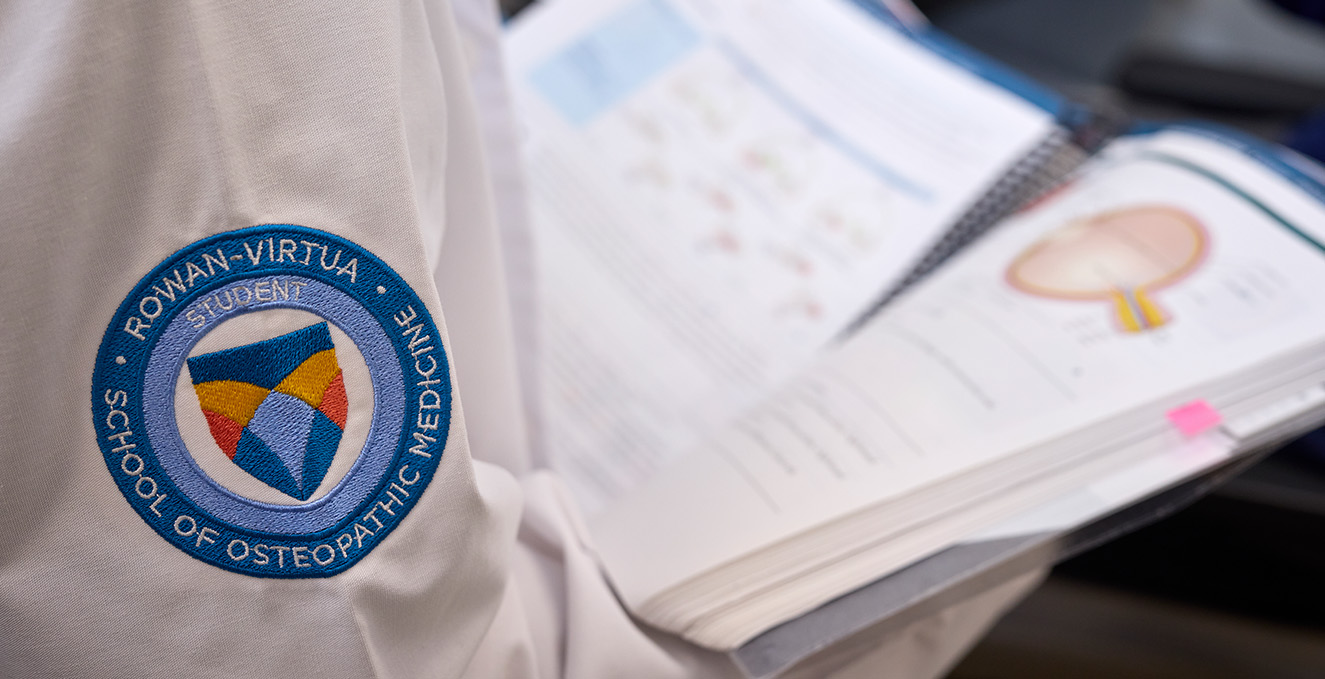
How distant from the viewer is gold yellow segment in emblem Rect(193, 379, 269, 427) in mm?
226

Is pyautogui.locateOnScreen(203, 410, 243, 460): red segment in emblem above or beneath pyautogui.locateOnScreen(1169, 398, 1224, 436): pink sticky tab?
above

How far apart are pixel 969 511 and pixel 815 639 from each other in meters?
→ 0.08

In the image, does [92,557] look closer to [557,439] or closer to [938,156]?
[557,439]

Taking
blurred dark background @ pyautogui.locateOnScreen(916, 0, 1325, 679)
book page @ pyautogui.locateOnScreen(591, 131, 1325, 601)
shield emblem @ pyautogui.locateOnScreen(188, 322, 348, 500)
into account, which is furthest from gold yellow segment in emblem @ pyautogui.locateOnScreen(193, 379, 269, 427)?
blurred dark background @ pyautogui.locateOnScreen(916, 0, 1325, 679)

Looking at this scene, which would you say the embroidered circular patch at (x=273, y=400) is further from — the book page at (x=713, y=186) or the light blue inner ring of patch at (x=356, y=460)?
the book page at (x=713, y=186)

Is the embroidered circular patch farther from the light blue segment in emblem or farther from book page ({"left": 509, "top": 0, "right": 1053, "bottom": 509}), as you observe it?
book page ({"left": 509, "top": 0, "right": 1053, "bottom": 509})

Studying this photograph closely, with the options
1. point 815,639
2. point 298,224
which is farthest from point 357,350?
point 815,639

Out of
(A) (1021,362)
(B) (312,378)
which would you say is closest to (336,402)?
(B) (312,378)

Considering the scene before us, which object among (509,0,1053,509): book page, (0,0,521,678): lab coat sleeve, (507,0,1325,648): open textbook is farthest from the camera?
(509,0,1053,509): book page

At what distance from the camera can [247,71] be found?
0.22 m

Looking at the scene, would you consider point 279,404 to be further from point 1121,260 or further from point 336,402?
point 1121,260

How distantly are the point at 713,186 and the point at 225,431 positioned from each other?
34 centimetres

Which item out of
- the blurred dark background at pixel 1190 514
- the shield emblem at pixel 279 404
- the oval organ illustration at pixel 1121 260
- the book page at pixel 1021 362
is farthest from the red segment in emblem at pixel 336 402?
the blurred dark background at pixel 1190 514

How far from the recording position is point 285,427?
0.23 metres
